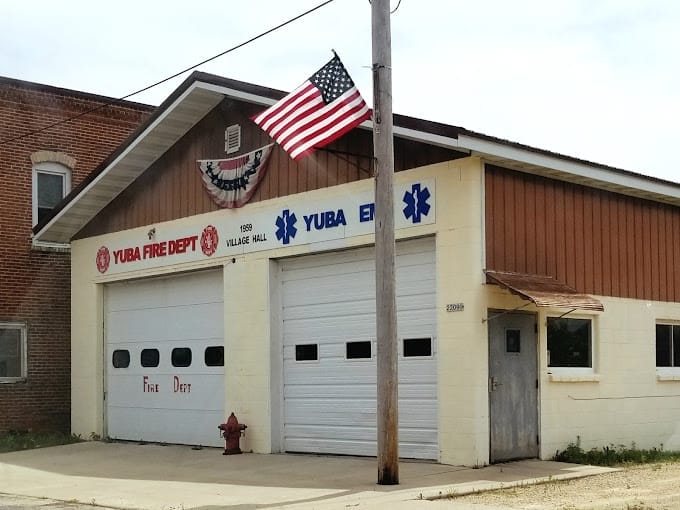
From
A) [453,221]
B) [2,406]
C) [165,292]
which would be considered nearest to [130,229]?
[165,292]

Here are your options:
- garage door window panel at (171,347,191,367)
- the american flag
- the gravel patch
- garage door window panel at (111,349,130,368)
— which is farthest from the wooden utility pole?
garage door window panel at (111,349,130,368)

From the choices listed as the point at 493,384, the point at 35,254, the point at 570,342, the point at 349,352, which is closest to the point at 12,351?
the point at 35,254

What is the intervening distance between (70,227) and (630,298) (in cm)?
1147

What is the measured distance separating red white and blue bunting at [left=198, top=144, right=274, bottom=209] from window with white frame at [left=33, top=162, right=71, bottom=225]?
5.75m

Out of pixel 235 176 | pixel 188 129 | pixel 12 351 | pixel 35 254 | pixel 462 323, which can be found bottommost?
pixel 12 351

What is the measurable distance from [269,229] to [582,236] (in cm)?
505

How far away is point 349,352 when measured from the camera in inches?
637

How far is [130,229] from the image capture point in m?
20.5

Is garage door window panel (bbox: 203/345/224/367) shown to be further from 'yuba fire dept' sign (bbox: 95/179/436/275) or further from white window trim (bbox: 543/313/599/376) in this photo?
white window trim (bbox: 543/313/599/376)

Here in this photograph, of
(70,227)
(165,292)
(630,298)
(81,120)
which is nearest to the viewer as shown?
(630,298)

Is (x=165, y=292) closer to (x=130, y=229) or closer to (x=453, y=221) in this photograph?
(x=130, y=229)

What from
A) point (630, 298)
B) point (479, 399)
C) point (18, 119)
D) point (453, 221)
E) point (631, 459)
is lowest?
point (631, 459)

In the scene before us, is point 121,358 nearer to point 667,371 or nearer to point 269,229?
point 269,229

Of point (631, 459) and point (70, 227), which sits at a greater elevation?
point (70, 227)
